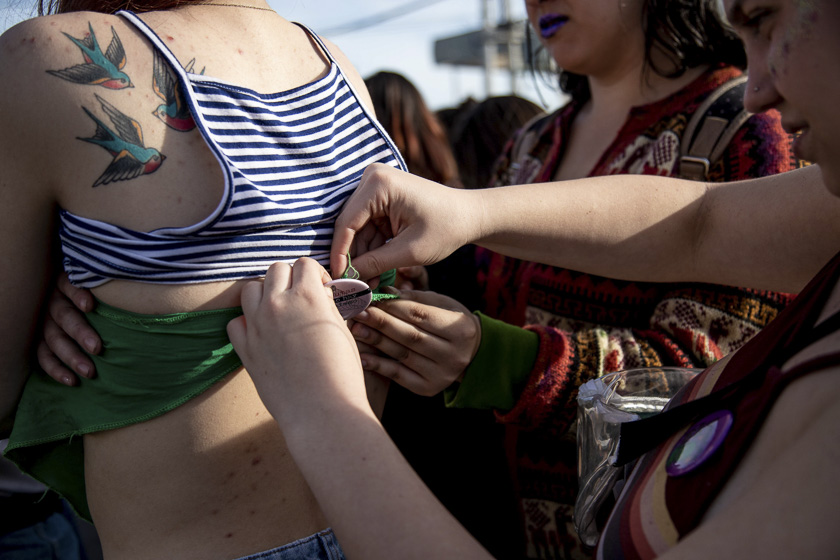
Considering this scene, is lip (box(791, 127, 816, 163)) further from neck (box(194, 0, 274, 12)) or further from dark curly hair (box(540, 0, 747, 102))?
dark curly hair (box(540, 0, 747, 102))

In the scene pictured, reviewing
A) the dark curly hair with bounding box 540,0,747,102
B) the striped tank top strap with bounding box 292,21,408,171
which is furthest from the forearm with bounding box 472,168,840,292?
the dark curly hair with bounding box 540,0,747,102

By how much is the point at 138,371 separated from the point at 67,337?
0.19 metres

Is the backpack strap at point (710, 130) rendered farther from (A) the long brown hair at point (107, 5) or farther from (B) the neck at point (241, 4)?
(A) the long brown hair at point (107, 5)

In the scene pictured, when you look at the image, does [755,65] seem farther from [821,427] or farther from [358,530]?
[358,530]

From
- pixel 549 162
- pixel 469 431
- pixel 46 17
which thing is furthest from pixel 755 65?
pixel 469 431

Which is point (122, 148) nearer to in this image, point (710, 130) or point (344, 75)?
point (344, 75)

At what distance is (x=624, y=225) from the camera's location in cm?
161

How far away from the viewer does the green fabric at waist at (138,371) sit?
1.17 meters

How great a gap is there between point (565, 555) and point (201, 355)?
1296 mm

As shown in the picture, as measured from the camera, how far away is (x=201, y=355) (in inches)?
46.5

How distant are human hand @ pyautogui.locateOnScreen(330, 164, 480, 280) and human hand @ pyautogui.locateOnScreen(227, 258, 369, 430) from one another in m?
0.21

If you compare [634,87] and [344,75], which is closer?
[344,75]

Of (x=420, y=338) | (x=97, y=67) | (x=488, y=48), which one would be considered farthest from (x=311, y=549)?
(x=488, y=48)

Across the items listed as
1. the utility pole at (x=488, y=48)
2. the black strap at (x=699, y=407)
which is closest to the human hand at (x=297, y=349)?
the black strap at (x=699, y=407)
